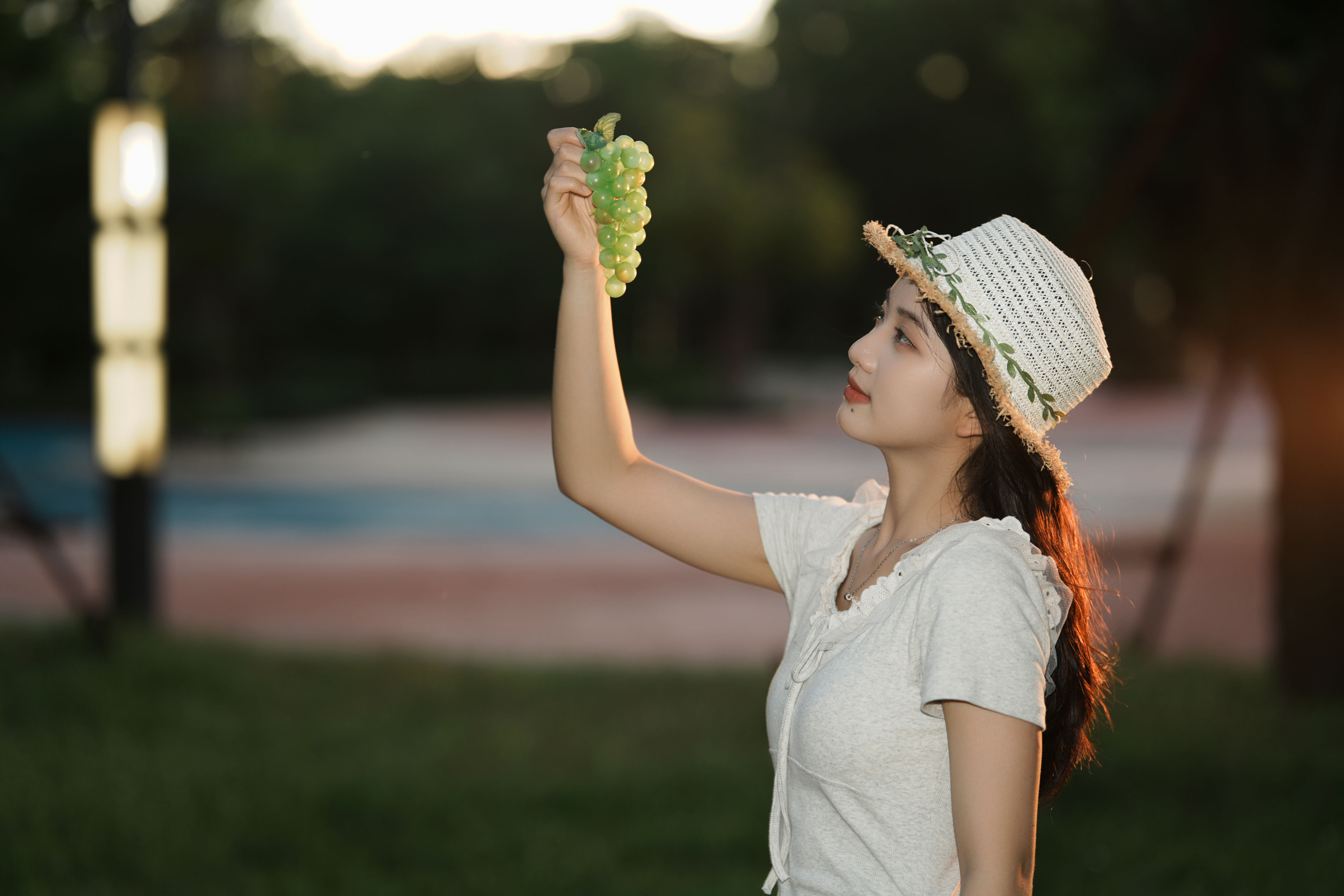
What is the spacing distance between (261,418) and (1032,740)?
23605 millimetres

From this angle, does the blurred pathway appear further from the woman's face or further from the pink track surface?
the woman's face

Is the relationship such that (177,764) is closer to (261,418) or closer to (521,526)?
(521,526)

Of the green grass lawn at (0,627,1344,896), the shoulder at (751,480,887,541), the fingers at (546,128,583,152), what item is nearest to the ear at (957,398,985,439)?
the shoulder at (751,480,887,541)

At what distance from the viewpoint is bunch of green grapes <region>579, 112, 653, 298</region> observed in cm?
164

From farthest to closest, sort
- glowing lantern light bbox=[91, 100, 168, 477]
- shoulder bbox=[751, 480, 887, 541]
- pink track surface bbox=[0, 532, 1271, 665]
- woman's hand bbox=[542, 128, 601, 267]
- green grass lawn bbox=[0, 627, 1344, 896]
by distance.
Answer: pink track surface bbox=[0, 532, 1271, 665] < glowing lantern light bbox=[91, 100, 168, 477] < green grass lawn bbox=[0, 627, 1344, 896] < shoulder bbox=[751, 480, 887, 541] < woman's hand bbox=[542, 128, 601, 267]

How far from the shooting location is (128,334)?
6734 mm

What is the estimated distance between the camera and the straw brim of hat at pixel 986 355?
151 cm

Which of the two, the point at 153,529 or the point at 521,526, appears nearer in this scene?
the point at 153,529

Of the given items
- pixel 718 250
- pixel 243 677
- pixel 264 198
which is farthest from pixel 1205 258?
pixel 718 250

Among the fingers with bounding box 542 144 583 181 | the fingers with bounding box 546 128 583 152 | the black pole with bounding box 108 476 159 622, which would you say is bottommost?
the black pole with bounding box 108 476 159 622

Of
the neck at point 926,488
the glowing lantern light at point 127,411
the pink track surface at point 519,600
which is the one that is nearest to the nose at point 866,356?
the neck at point 926,488

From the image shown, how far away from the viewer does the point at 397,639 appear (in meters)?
7.85

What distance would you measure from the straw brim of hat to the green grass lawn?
255 centimetres

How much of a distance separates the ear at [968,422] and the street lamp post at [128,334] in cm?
598
